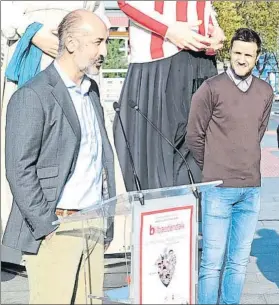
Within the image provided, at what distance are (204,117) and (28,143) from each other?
125 centimetres

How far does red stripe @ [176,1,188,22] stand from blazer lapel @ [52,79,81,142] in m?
1.05

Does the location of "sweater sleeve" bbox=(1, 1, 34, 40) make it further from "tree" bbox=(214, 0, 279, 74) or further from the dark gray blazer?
the dark gray blazer

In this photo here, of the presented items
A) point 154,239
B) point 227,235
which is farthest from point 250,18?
point 154,239

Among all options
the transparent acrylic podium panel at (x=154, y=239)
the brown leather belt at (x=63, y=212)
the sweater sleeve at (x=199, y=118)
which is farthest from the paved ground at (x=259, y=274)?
the sweater sleeve at (x=199, y=118)

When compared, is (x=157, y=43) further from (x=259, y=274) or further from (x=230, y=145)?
(x=259, y=274)

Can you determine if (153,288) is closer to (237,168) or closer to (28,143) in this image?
(28,143)

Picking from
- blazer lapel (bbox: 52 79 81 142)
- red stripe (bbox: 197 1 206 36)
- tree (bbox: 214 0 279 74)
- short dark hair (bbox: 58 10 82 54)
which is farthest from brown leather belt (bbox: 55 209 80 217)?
tree (bbox: 214 0 279 74)

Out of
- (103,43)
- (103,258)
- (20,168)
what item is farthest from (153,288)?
(103,43)

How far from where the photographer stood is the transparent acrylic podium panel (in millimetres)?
3025

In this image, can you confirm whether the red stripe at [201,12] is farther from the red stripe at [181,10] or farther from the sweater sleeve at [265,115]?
the sweater sleeve at [265,115]

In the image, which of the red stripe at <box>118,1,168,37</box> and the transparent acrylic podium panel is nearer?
the transparent acrylic podium panel

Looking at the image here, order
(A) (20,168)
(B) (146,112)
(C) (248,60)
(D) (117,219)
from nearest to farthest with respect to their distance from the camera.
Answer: (A) (20,168) < (D) (117,219) < (C) (248,60) < (B) (146,112)

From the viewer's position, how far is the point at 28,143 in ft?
9.61

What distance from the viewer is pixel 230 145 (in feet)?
12.9
